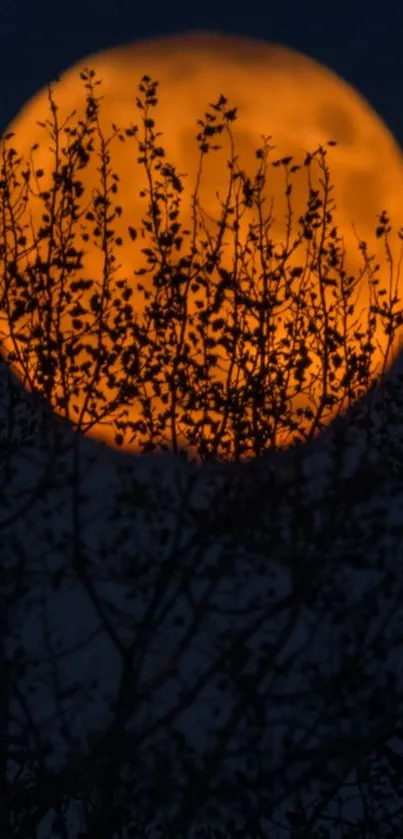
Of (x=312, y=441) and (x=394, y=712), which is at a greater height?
(x=312, y=441)

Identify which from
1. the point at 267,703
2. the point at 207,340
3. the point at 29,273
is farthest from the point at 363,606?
the point at 29,273

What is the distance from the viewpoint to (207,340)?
11.7 meters

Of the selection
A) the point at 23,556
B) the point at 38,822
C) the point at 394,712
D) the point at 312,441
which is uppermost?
the point at 312,441

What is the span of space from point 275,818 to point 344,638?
1171 mm

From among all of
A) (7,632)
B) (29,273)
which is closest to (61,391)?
(29,273)

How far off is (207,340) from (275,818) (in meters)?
2.94

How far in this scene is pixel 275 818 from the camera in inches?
457

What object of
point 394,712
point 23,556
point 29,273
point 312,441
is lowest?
point 394,712

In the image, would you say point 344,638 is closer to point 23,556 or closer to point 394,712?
point 394,712

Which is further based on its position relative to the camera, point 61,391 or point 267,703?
point 61,391

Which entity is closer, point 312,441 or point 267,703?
point 267,703

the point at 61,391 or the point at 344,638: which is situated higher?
the point at 61,391

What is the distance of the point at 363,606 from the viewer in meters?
11.7

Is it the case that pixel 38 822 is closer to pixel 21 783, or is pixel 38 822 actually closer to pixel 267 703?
pixel 21 783
